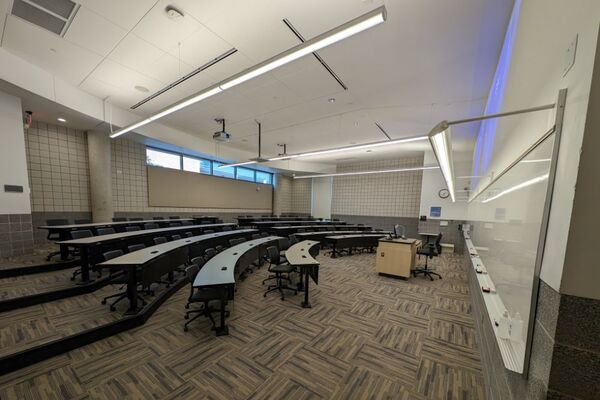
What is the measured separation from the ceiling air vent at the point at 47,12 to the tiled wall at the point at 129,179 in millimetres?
4531

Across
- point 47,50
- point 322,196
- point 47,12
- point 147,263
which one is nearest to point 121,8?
point 47,12

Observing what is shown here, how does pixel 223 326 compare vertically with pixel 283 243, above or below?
below

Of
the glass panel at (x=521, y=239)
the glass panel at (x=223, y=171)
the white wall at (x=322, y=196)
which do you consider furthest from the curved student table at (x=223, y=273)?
the white wall at (x=322, y=196)

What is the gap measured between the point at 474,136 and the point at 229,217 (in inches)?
400

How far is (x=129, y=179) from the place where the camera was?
7031mm

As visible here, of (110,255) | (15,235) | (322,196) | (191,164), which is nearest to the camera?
(110,255)

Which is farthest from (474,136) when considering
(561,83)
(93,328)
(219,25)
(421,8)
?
(93,328)

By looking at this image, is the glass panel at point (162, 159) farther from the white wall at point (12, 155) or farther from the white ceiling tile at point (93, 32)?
the white ceiling tile at point (93, 32)

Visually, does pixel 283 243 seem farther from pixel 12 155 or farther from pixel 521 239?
pixel 12 155

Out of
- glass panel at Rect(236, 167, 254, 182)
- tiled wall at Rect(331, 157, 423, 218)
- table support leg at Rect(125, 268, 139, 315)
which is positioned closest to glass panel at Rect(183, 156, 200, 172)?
glass panel at Rect(236, 167, 254, 182)

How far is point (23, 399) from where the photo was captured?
1.71 meters

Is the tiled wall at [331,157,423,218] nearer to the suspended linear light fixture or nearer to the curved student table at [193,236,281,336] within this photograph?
the curved student table at [193,236,281,336]

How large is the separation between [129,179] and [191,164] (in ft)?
7.44

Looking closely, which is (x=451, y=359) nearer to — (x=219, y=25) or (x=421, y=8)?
(x=421, y=8)
